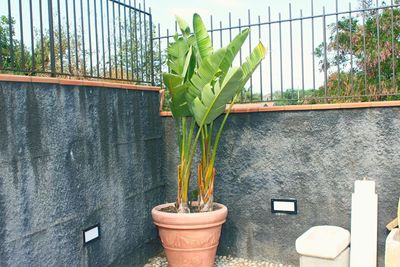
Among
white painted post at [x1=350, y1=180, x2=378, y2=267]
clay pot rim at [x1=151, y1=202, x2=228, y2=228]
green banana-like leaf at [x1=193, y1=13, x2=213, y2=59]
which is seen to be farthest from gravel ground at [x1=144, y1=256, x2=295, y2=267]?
green banana-like leaf at [x1=193, y1=13, x2=213, y2=59]

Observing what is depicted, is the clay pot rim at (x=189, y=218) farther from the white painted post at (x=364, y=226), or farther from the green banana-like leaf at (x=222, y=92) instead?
the white painted post at (x=364, y=226)

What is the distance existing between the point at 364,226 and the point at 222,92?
156 cm

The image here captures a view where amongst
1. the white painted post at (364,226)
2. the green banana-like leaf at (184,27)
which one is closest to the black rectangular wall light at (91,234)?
the green banana-like leaf at (184,27)

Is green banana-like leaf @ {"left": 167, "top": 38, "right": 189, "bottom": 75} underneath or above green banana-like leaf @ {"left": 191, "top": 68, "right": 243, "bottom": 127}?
above

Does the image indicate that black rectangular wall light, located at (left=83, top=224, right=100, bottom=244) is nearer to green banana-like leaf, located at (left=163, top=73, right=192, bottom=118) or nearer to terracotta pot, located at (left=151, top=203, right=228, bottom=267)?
terracotta pot, located at (left=151, top=203, right=228, bottom=267)

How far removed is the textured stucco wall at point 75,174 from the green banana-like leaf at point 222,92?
2.52 ft

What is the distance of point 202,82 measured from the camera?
347cm

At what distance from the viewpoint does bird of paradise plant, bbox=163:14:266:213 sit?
3.37 meters

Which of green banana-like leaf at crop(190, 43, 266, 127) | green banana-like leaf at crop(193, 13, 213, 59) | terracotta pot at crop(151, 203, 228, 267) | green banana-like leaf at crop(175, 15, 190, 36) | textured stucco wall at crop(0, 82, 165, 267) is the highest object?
green banana-like leaf at crop(175, 15, 190, 36)

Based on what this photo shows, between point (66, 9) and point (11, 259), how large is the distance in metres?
1.91

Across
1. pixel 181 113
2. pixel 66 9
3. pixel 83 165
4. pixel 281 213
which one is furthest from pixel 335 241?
pixel 66 9

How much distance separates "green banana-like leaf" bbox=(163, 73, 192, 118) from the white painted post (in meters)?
1.59

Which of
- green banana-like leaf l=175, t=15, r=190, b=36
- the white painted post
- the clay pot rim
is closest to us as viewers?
the white painted post

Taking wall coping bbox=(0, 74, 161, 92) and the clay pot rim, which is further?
the clay pot rim
